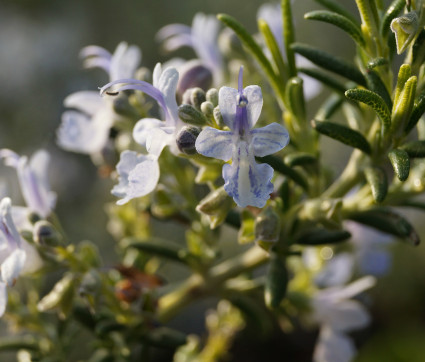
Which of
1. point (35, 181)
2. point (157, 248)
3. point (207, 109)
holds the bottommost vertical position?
point (157, 248)

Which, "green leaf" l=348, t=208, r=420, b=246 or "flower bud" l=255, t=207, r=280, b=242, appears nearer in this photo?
"flower bud" l=255, t=207, r=280, b=242

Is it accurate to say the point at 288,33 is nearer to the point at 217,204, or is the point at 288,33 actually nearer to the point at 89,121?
the point at 217,204

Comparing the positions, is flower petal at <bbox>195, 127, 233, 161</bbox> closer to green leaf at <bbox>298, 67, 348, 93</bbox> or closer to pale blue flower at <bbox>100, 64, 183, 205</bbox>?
pale blue flower at <bbox>100, 64, 183, 205</bbox>

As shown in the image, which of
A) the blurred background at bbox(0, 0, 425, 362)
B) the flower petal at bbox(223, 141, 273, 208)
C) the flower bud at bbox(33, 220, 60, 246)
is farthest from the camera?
the blurred background at bbox(0, 0, 425, 362)

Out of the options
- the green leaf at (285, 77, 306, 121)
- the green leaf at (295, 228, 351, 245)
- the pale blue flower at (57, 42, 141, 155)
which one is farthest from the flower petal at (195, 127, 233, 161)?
the pale blue flower at (57, 42, 141, 155)

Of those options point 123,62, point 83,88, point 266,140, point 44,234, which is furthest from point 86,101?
point 83,88

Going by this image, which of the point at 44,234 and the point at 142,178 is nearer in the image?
the point at 142,178

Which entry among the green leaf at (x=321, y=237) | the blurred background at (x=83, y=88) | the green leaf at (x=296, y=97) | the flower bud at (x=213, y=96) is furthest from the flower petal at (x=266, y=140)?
the blurred background at (x=83, y=88)
